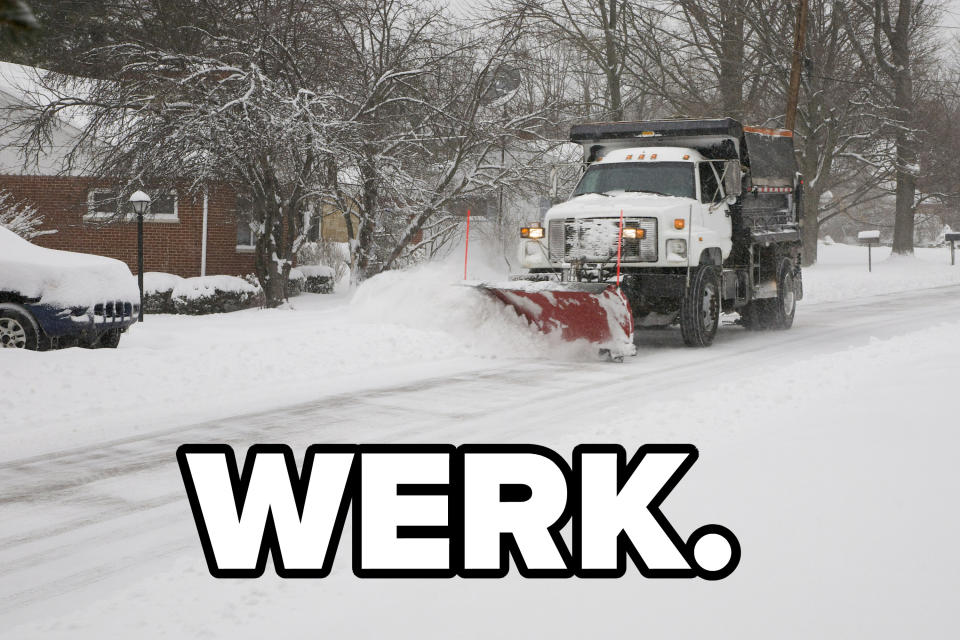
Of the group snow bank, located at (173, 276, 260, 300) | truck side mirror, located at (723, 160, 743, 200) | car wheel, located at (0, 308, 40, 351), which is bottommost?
car wheel, located at (0, 308, 40, 351)

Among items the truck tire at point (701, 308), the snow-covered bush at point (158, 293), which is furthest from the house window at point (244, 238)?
the truck tire at point (701, 308)

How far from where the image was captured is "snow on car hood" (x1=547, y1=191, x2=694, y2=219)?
11.7m

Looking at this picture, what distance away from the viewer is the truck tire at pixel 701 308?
1193 cm

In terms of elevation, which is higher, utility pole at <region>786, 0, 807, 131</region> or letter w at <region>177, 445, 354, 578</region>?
utility pole at <region>786, 0, 807, 131</region>

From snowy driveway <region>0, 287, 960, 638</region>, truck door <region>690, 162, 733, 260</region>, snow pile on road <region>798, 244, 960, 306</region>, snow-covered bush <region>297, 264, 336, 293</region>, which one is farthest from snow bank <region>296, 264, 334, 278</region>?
snowy driveway <region>0, 287, 960, 638</region>

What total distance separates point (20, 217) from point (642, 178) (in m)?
15.0

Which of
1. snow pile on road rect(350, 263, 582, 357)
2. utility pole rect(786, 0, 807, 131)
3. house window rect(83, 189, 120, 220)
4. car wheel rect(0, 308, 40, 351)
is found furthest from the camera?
utility pole rect(786, 0, 807, 131)

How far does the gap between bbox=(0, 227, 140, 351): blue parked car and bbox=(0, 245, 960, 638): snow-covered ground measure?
3.25 feet

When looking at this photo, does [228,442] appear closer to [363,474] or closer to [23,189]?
[363,474]

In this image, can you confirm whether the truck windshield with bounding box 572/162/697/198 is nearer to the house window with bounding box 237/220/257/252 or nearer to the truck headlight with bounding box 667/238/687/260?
the truck headlight with bounding box 667/238/687/260

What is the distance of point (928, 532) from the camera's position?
4.22 m

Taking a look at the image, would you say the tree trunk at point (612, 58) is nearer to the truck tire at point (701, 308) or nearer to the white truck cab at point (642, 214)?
the white truck cab at point (642, 214)

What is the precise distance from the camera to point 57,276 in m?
10.7

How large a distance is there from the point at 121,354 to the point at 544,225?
5.25 metres
